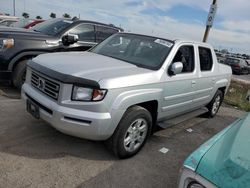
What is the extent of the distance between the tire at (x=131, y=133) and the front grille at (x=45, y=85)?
914 millimetres

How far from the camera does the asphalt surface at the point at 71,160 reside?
3.05 metres

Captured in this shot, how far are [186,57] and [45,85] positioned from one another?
8.21 feet

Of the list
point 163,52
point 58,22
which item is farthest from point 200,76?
point 58,22

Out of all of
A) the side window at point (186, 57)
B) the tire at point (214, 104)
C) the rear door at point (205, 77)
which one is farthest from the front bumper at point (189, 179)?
the tire at point (214, 104)

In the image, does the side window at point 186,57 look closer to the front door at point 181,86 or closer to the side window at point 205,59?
the front door at point 181,86

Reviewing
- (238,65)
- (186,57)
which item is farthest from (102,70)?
(238,65)

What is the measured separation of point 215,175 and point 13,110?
4159 mm

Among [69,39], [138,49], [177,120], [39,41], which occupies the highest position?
[138,49]

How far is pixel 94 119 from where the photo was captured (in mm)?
3068

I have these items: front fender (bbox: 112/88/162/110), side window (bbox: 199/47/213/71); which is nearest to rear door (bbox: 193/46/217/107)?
side window (bbox: 199/47/213/71)

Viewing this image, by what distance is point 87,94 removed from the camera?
3.12 m

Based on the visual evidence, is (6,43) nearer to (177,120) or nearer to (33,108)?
(33,108)

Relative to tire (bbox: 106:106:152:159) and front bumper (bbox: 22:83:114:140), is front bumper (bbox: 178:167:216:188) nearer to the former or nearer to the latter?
front bumper (bbox: 22:83:114:140)

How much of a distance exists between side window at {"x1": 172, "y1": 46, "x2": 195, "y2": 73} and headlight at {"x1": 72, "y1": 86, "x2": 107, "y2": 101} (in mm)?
1655
